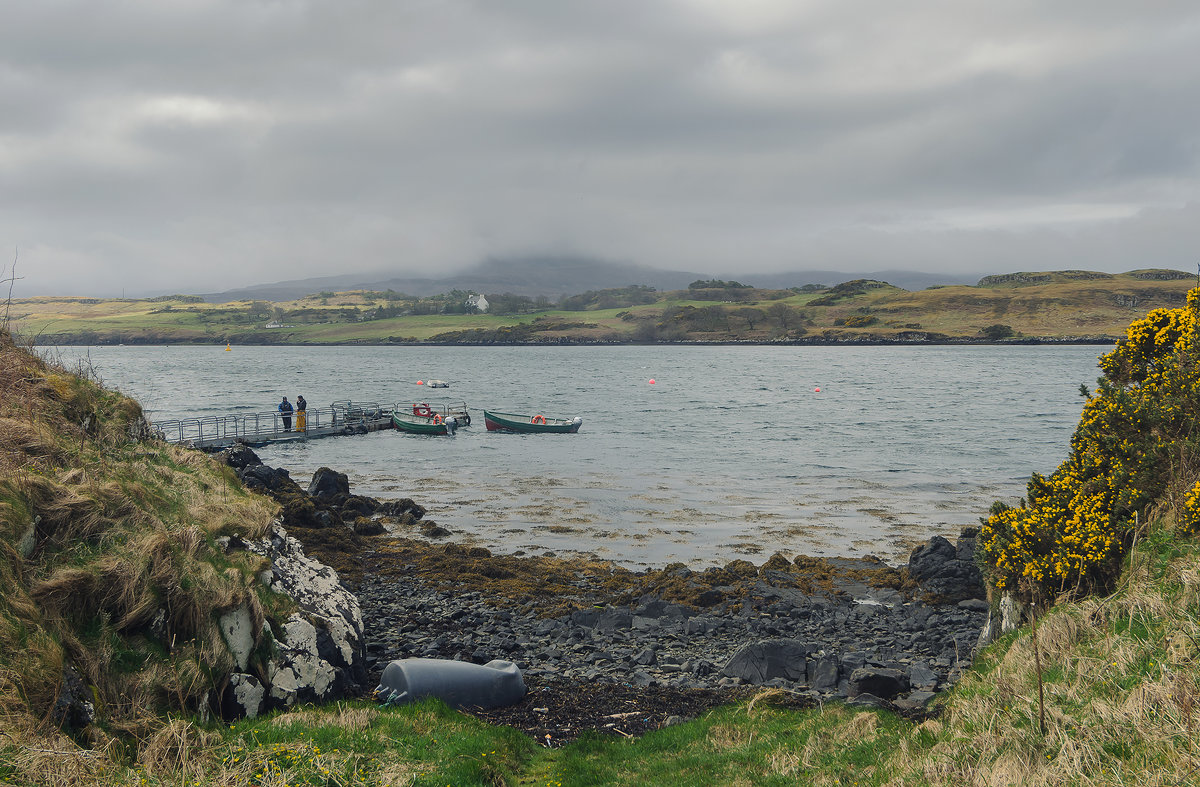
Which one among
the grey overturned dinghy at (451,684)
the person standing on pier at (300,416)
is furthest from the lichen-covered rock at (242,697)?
the person standing on pier at (300,416)

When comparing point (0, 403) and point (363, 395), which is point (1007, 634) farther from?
point (363, 395)

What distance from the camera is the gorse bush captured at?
10219 mm

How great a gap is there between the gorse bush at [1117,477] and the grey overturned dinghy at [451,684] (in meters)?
8.02

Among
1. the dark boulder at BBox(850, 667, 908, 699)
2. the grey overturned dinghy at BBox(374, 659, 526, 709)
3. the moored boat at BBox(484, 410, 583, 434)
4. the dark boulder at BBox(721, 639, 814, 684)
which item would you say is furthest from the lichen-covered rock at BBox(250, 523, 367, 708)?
the moored boat at BBox(484, 410, 583, 434)

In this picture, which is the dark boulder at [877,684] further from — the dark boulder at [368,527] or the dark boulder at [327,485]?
the dark boulder at [327,485]

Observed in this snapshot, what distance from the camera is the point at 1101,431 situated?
1192 centimetres

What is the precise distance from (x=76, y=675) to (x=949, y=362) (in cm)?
17780

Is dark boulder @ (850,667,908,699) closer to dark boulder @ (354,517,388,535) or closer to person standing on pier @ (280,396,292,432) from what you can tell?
dark boulder @ (354,517,388,535)

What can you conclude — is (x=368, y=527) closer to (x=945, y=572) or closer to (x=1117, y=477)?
(x=945, y=572)

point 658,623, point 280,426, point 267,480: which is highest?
point 267,480

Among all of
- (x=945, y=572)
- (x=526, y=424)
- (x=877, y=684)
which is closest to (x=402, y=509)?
(x=945, y=572)

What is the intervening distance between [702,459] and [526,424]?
18.2 meters

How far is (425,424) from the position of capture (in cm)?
5734

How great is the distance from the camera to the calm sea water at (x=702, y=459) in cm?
2709
